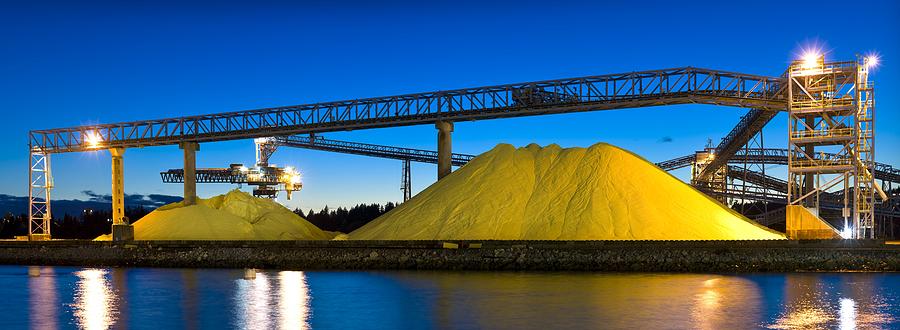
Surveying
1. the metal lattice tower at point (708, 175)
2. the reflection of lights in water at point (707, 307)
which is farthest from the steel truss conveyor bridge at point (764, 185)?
the reflection of lights in water at point (707, 307)

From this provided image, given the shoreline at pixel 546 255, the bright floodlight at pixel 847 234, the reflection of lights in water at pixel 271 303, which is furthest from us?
the bright floodlight at pixel 847 234

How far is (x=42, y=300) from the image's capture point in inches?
1107

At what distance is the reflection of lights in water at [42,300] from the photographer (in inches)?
897

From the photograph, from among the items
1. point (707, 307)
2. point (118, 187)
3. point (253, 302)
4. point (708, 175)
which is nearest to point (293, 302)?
point (253, 302)

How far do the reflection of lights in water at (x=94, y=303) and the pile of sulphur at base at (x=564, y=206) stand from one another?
12968mm

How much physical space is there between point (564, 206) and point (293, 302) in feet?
55.9

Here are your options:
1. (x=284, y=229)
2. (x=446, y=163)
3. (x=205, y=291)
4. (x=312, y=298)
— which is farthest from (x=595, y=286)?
(x=284, y=229)

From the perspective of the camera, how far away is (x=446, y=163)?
47.5 m

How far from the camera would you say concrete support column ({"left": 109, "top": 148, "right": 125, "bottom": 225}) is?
5392 cm

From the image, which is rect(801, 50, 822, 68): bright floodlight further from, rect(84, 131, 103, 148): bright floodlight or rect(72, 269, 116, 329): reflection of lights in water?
rect(84, 131, 103, 148): bright floodlight

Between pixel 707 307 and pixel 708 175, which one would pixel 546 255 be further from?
pixel 708 175

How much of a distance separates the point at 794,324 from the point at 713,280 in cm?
1061

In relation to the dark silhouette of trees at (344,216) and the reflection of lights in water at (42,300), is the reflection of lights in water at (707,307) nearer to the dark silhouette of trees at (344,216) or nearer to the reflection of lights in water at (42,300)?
the reflection of lights in water at (42,300)

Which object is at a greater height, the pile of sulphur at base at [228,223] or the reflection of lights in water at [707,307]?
the pile of sulphur at base at [228,223]
